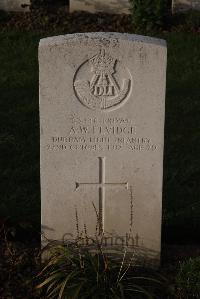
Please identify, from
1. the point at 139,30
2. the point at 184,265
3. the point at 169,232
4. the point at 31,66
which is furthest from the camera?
the point at 139,30

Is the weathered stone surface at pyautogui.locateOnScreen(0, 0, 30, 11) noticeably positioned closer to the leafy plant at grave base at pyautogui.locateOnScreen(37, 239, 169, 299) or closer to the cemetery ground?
the cemetery ground

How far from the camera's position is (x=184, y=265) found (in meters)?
5.53

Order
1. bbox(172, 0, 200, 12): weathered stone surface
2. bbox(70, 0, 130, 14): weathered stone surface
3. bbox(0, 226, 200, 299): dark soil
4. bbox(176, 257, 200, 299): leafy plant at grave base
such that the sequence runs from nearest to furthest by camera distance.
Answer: bbox(176, 257, 200, 299): leafy plant at grave base
bbox(0, 226, 200, 299): dark soil
bbox(172, 0, 200, 12): weathered stone surface
bbox(70, 0, 130, 14): weathered stone surface

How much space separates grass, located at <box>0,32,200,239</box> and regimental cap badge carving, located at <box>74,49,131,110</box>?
155 centimetres

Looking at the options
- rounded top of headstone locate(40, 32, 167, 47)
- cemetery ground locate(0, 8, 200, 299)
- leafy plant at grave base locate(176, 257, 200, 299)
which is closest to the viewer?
rounded top of headstone locate(40, 32, 167, 47)

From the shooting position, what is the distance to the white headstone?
5207 millimetres

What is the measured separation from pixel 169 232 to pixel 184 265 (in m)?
0.86

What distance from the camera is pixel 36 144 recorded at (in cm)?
801

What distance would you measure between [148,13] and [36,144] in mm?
4030

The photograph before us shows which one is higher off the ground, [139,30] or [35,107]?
[139,30]

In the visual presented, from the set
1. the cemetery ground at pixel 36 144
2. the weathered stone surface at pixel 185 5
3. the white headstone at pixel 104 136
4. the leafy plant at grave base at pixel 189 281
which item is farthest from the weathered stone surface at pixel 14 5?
the leafy plant at grave base at pixel 189 281

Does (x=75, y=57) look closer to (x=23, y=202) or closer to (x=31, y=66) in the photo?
(x=23, y=202)

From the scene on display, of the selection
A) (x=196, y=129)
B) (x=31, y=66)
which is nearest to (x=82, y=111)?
(x=196, y=129)

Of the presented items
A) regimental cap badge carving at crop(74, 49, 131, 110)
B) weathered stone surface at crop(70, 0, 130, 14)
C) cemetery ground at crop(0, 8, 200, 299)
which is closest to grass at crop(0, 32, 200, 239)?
cemetery ground at crop(0, 8, 200, 299)
